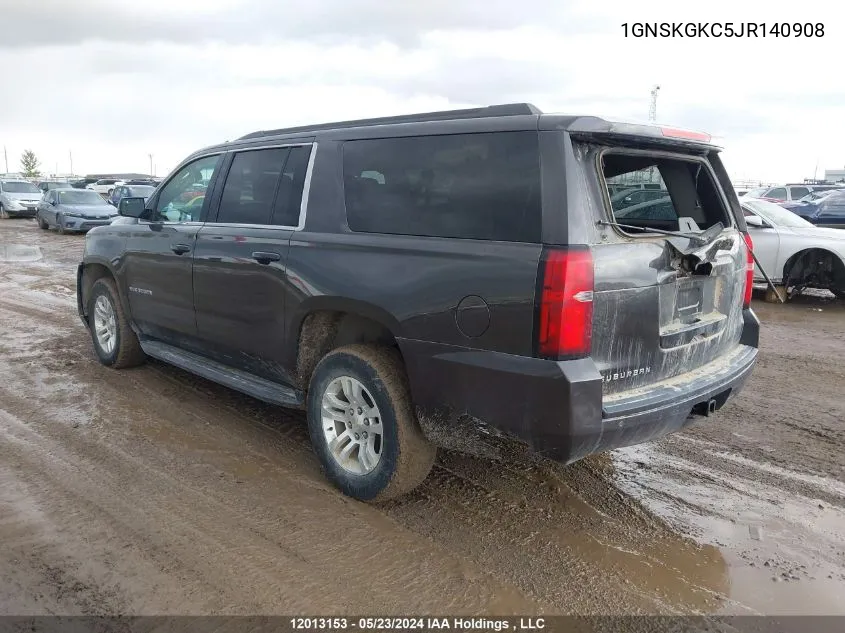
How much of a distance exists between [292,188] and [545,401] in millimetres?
2133

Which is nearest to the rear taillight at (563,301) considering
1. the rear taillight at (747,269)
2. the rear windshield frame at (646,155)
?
the rear windshield frame at (646,155)

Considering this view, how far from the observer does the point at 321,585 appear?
2.90 m

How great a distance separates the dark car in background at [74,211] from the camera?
Result: 2089cm

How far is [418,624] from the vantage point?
2.69 m

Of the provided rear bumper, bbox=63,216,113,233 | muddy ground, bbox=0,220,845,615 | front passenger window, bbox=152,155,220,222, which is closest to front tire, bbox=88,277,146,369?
muddy ground, bbox=0,220,845,615

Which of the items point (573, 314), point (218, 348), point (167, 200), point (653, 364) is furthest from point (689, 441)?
point (167, 200)

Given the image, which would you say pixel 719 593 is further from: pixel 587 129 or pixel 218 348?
pixel 218 348

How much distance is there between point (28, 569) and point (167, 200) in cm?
306

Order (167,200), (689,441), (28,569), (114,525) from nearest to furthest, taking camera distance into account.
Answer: (28,569), (114,525), (689,441), (167,200)

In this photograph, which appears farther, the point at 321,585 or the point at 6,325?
the point at 6,325

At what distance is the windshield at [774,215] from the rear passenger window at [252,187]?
837cm

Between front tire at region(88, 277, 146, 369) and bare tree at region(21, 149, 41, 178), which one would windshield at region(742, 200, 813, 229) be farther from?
bare tree at region(21, 149, 41, 178)

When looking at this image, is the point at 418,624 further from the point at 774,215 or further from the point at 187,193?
the point at 774,215

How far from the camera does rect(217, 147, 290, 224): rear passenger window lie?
13.8ft
